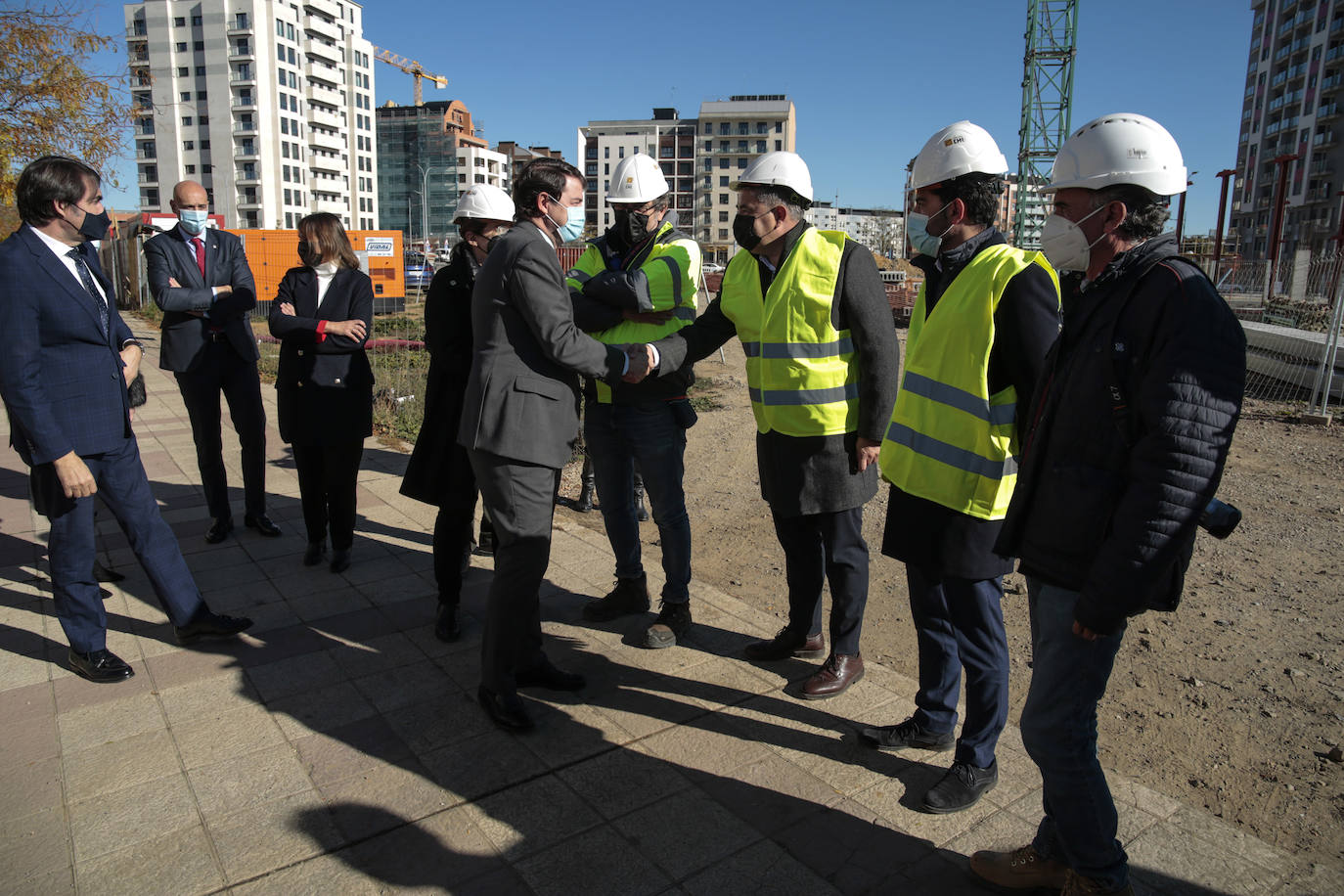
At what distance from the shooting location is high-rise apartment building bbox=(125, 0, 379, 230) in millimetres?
82438

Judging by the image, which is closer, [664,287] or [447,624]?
[664,287]

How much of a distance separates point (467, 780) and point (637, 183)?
261 centimetres

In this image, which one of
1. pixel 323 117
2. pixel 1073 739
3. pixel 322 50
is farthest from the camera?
pixel 323 117

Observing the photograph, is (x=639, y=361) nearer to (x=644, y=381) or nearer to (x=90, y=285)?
(x=644, y=381)

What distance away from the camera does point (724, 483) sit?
7.79 m

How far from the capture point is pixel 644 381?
388 cm

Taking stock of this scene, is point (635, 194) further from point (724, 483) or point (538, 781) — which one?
point (724, 483)

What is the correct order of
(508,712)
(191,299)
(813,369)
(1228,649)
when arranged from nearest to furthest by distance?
(508,712) → (813,369) → (1228,649) → (191,299)

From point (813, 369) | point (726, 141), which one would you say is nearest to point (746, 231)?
point (813, 369)

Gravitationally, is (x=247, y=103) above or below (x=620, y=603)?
above

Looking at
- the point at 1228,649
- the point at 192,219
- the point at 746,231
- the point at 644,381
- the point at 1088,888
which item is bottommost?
the point at 1228,649

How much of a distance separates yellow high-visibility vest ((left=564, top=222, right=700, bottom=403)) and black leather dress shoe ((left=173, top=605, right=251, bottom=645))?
1.97 meters

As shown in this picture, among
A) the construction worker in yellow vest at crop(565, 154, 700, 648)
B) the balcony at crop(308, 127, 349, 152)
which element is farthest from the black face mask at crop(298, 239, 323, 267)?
the balcony at crop(308, 127, 349, 152)

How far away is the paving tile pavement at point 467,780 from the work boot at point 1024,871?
2.8 inches
